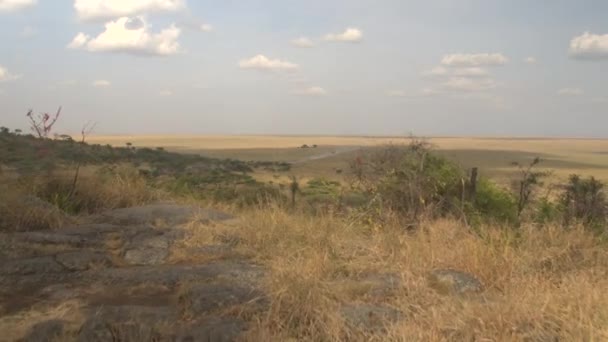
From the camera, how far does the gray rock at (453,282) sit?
5.01 meters

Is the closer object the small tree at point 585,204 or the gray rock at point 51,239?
the gray rock at point 51,239

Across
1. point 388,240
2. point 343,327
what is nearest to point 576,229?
point 388,240

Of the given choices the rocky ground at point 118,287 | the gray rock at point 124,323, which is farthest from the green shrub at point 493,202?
the gray rock at point 124,323

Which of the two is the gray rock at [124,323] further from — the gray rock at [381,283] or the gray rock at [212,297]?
the gray rock at [381,283]

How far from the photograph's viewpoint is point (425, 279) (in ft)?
16.9

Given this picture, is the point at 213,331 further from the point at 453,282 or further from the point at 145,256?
the point at 145,256

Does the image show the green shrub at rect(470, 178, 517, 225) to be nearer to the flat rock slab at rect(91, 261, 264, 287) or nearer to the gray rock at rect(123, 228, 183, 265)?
the gray rock at rect(123, 228, 183, 265)

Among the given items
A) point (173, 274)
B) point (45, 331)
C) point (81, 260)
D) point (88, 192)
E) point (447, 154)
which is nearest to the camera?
point (45, 331)

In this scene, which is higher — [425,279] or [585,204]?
[585,204]

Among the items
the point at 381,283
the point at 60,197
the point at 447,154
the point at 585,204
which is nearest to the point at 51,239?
the point at 60,197

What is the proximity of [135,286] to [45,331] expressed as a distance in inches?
47.9

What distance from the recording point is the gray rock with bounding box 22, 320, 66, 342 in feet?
13.1

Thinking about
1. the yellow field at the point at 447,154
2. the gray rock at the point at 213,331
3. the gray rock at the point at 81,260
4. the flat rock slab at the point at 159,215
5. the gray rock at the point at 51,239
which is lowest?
the yellow field at the point at 447,154

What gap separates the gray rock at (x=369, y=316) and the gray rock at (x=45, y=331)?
204 cm
